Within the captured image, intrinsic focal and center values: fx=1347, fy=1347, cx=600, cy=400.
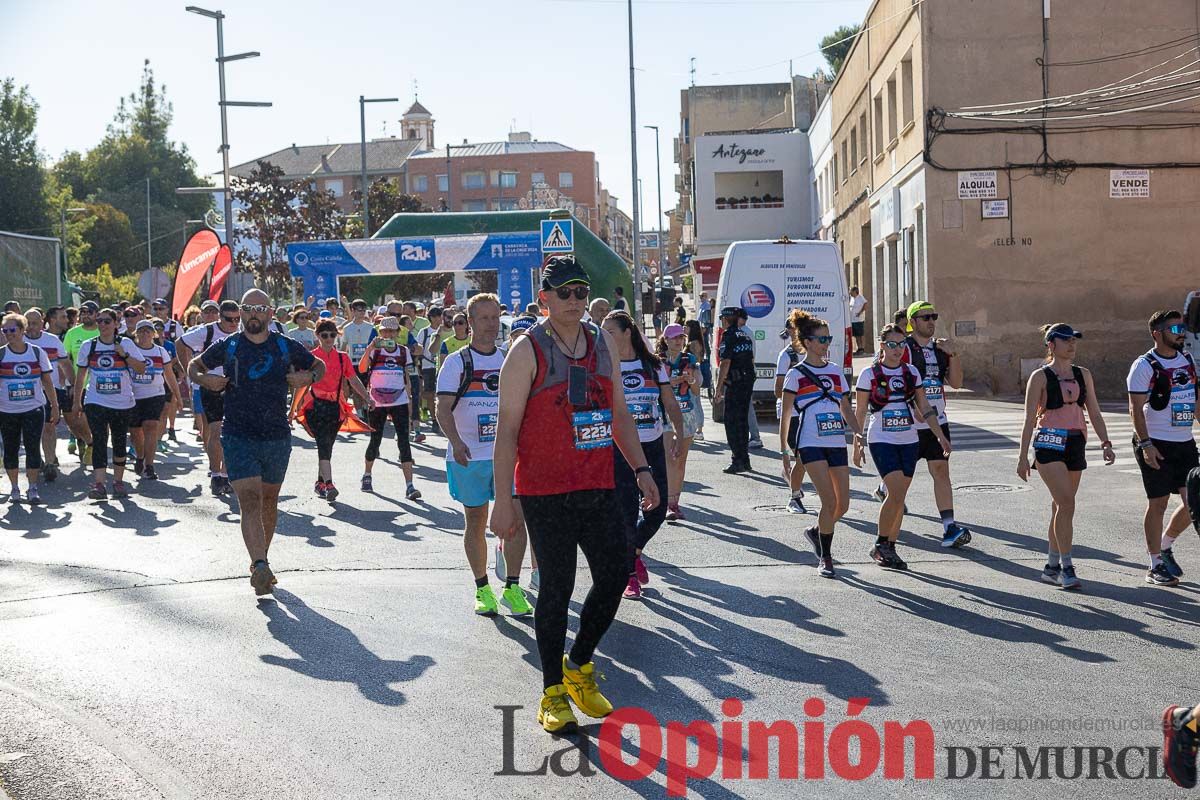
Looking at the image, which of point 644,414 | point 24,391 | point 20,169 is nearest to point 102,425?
point 24,391

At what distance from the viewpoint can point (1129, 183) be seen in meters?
26.3

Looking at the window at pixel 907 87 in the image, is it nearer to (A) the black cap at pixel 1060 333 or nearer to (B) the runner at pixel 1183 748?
(A) the black cap at pixel 1060 333

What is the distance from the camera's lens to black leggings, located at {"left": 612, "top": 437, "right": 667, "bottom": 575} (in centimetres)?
785

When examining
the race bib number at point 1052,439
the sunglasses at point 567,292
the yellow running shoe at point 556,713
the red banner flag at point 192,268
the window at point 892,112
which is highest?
the window at point 892,112

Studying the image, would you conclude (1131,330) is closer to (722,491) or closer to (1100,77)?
(1100,77)

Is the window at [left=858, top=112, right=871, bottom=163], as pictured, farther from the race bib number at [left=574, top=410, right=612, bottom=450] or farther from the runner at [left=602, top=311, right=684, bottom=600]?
the race bib number at [left=574, top=410, right=612, bottom=450]

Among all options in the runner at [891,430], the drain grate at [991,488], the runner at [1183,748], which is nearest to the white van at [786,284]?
the drain grate at [991,488]

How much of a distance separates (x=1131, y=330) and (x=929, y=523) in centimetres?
1701

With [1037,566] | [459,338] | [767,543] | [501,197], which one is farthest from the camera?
[501,197]

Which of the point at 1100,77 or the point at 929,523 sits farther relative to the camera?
the point at 1100,77

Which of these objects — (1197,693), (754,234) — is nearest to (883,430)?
(1197,693)

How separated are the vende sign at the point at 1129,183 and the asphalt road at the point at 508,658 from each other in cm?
1637

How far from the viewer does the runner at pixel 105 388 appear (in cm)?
1375

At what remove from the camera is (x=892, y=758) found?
5066 millimetres
